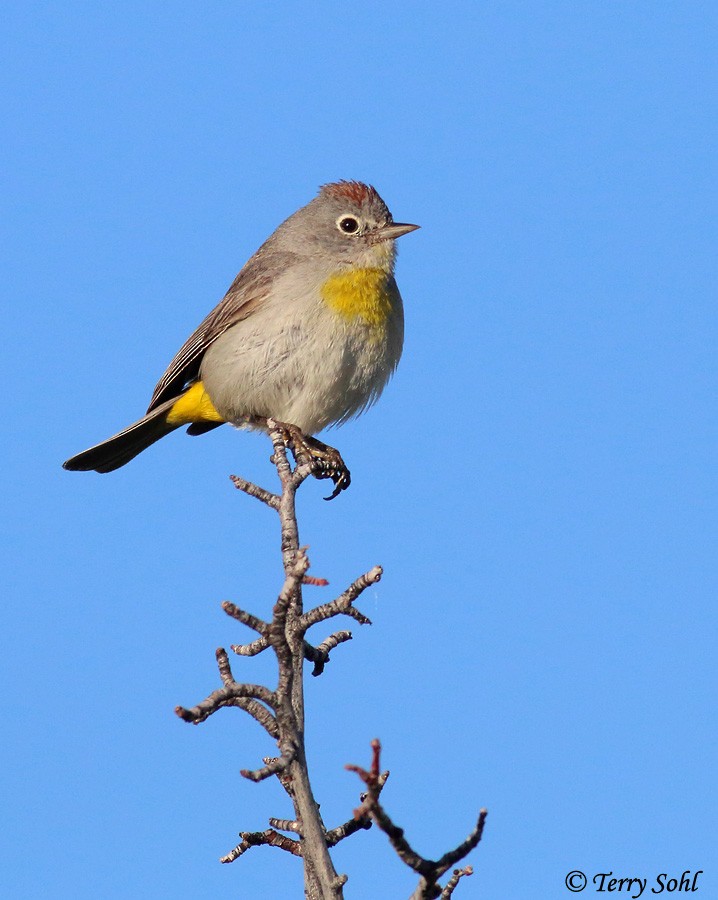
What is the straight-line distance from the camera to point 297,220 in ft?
31.4

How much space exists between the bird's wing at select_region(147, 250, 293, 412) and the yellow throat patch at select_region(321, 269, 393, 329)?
0.64m

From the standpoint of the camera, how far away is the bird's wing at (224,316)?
9.05m

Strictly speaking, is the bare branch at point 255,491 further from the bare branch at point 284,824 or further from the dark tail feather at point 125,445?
the dark tail feather at point 125,445

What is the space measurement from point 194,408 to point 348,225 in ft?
6.62

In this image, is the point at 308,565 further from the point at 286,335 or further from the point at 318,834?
the point at 286,335

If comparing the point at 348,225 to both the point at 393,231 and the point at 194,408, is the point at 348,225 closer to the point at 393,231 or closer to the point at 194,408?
the point at 393,231

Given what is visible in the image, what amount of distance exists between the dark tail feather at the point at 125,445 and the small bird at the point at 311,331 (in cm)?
32

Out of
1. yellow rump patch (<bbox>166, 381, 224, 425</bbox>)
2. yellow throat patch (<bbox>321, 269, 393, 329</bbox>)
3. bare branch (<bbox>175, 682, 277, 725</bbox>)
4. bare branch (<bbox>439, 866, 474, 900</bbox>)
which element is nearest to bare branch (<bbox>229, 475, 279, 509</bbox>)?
bare branch (<bbox>175, 682, 277, 725</bbox>)

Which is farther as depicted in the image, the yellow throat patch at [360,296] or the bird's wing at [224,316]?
the bird's wing at [224,316]

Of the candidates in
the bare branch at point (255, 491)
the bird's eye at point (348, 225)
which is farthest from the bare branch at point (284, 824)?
the bird's eye at point (348, 225)

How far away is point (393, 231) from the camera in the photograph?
905 centimetres

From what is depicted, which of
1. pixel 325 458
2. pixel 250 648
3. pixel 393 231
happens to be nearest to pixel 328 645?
pixel 250 648

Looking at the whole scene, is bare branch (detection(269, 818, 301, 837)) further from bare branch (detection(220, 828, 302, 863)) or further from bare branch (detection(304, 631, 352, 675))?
bare branch (detection(304, 631, 352, 675))

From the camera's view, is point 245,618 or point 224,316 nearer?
point 245,618
